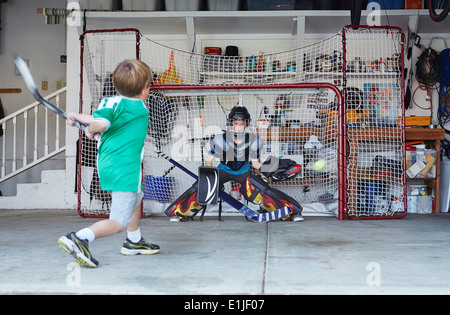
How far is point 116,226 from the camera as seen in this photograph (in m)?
2.98

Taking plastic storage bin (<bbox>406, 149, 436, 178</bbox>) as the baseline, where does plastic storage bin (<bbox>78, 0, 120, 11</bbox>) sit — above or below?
above

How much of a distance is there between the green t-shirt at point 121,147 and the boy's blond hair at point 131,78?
6 centimetres

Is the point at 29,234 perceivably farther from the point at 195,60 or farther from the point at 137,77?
the point at 195,60

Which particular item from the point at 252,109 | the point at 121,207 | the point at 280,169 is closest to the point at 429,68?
the point at 252,109

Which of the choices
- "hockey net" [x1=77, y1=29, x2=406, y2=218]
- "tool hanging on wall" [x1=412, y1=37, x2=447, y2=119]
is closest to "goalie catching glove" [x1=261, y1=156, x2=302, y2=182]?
"hockey net" [x1=77, y1=29, x2=406, y2=218]

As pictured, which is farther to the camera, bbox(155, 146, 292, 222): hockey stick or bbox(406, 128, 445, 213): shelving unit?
bbox(406, 128, 445, 213): shelving unit

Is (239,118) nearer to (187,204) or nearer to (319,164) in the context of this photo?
(187,204)

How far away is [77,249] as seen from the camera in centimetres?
282

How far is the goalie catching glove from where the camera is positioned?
202 inches

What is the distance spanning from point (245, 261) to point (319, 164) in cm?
322

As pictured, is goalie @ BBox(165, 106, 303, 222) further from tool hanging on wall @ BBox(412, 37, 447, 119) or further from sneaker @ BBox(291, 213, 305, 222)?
tool hanging on wall @ BBox(412, 37, 447, 119)

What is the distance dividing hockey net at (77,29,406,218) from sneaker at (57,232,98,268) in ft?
9.43
